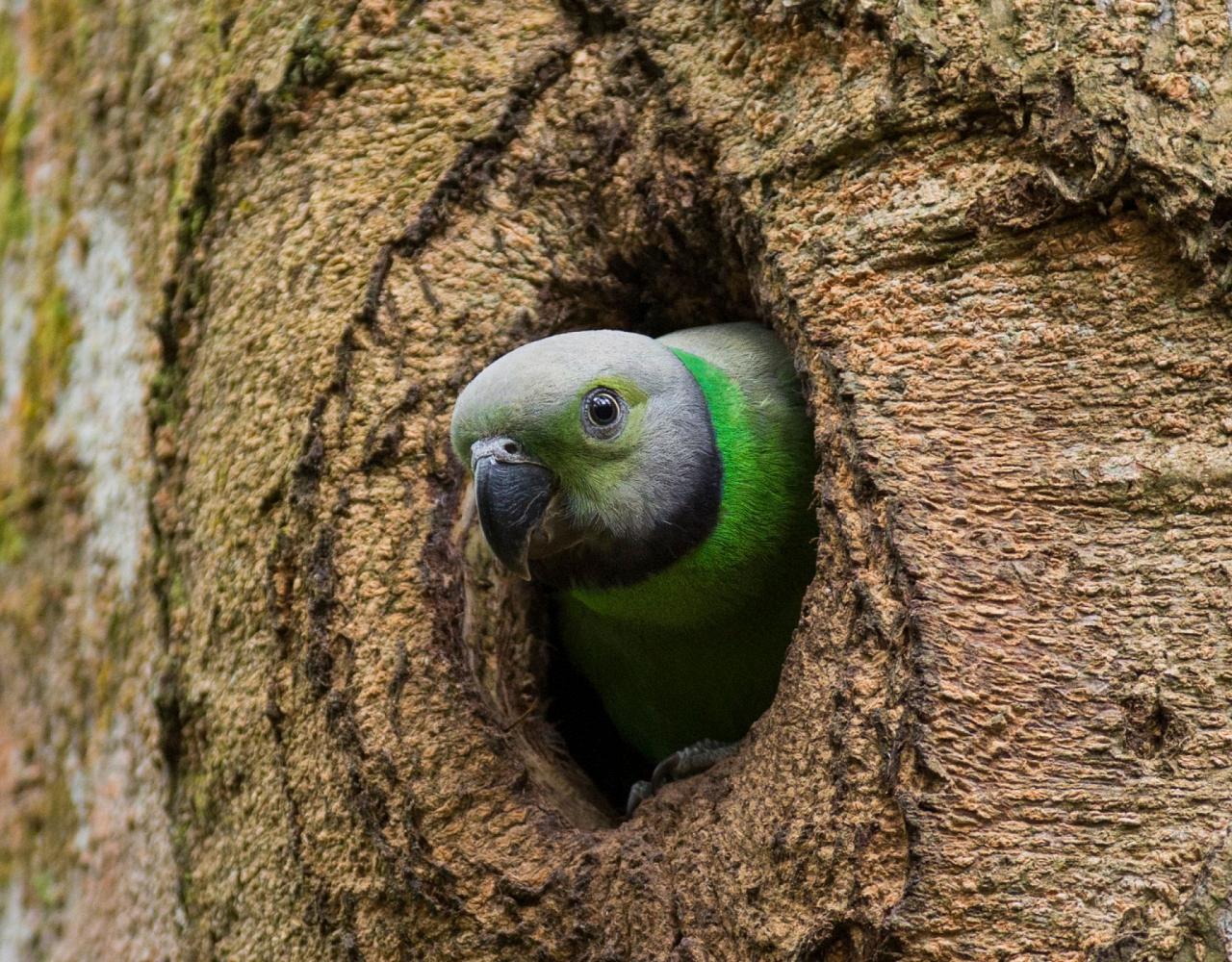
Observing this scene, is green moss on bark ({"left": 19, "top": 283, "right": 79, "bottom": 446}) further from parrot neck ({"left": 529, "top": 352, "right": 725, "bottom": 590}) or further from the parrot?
parrot neck ({"left": 529, "top": 352, "right": 725, "bottom": 590})

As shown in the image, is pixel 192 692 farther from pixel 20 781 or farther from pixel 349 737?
pixel 20 781

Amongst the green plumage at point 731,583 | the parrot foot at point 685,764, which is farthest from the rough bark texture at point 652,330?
the green plumage at point 731,583

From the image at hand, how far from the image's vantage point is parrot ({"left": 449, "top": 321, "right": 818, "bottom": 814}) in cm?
339

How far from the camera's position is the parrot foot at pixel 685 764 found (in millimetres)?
3877

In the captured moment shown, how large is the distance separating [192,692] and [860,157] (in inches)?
94.5

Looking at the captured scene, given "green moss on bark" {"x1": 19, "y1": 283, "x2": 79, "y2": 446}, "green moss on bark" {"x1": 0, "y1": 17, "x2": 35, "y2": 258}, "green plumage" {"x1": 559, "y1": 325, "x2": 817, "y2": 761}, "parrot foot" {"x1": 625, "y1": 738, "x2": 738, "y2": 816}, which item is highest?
"green moss on bark" {"x1": 0, "y1": 17, "x2": 35, "y2": 258}

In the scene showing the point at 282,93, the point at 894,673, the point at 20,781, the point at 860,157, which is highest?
the point at 282,93

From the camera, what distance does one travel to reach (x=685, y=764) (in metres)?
3.88

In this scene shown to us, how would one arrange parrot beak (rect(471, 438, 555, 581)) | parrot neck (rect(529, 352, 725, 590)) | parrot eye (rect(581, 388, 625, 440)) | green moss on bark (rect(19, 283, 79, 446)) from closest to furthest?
parrot beak (rect(471, 438, 555, 581)) → parrot eye (rect(581, 388, 625, 440)) → parrot neck (rect(529, 352, 725, 590)) → green moss on bark (rect(19, 283, 79, 446))

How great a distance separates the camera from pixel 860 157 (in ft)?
10.4

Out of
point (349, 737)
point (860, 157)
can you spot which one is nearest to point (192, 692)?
point (349, 737)

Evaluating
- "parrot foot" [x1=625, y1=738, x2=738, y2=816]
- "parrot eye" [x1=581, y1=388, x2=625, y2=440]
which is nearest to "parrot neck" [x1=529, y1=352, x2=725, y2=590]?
"parrot eye" [x1=581, y1=388, x2=625, y2=440]

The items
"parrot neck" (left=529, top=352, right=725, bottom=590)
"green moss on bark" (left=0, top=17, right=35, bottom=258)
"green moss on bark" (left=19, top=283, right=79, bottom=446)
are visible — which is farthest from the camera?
"green moss on bark" (left=0, top=17, right=35, bottom=258)

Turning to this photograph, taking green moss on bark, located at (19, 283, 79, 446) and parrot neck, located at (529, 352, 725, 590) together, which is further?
green moss on bark, located at (19, 283, 79, 446)
